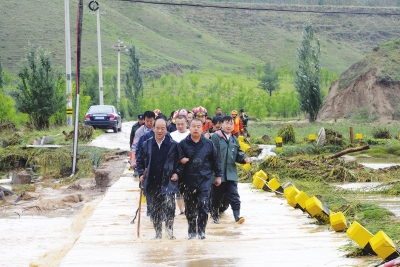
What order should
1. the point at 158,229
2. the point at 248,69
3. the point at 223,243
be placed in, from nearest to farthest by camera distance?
the point at 223,243, the point at 158,229, the point at 248,69

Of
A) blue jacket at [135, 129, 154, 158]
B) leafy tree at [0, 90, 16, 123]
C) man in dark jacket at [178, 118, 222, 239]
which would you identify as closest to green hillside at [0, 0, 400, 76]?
leafy tree at [0, 90, 16, 123]

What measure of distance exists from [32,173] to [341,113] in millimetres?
44063

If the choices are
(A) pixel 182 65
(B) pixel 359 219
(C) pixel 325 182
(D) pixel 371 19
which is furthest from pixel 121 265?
(D) pixel 371 19

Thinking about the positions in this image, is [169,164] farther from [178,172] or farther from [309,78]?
[309,78]

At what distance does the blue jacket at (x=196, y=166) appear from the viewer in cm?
1105

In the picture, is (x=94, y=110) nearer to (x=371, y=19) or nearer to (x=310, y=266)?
(x=310, y=266)

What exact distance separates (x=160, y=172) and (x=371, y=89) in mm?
56317

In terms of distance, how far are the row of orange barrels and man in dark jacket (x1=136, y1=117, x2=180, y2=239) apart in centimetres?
225

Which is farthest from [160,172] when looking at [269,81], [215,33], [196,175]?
[215,33]

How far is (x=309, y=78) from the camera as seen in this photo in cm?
6184

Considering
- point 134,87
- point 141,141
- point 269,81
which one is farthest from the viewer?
point 269,81

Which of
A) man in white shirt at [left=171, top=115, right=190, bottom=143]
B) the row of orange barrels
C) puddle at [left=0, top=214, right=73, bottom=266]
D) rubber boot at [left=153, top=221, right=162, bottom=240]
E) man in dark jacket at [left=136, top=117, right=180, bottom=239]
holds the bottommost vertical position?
puddle at [left=0, top=214, right=73, bottom=266]

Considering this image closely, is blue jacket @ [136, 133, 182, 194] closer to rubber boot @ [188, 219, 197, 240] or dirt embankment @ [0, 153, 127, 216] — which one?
rubber boot @ [188, 219, 197, 240]

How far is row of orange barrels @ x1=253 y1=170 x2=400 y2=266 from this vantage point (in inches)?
340
